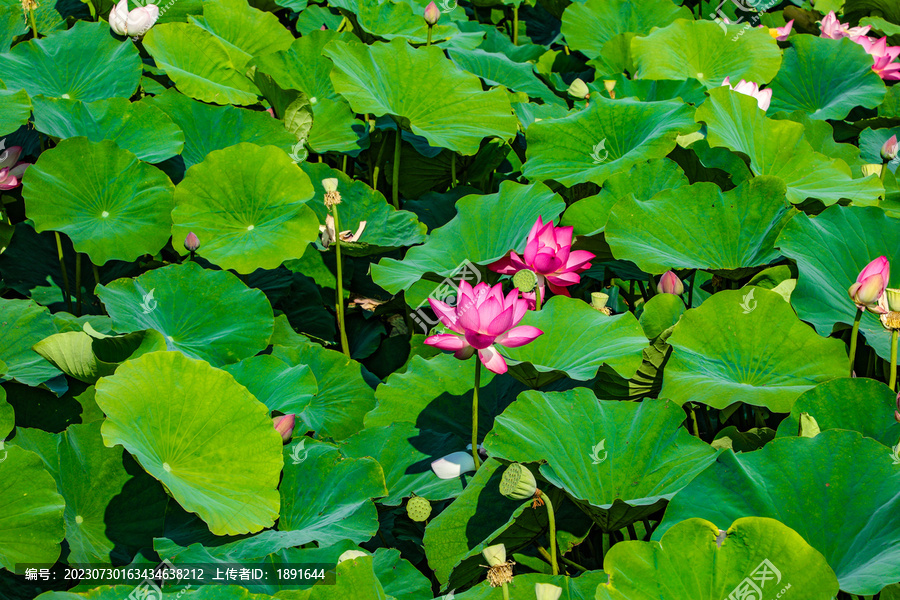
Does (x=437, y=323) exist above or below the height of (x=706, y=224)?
below

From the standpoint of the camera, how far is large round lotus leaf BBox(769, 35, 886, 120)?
2715 millimetres

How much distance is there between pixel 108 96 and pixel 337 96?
2.41ft

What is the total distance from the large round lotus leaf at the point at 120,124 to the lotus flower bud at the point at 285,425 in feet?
3.21

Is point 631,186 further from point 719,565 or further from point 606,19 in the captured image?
point 606,19

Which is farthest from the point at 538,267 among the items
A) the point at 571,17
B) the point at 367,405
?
the point at 571,17

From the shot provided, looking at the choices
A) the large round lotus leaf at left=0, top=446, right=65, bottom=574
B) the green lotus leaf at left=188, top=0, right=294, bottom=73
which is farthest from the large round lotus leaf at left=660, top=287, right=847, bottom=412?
the green lotus leaf at left=188, top=0, right=294, bottom=73

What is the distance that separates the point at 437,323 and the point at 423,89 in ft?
2.97

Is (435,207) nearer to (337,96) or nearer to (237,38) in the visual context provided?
(337,96)

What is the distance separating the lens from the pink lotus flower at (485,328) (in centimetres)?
132

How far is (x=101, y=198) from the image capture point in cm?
201

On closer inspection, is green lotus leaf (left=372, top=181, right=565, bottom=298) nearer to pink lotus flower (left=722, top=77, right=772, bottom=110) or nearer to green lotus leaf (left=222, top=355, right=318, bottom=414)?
green lotus leaf (left=222, top=355, right=318, bottom=414)

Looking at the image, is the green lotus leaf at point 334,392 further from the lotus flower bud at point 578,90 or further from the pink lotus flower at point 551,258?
the lotus flower bud at point 578,90

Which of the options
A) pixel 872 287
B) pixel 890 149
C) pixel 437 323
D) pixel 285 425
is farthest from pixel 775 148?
pixel 285 425

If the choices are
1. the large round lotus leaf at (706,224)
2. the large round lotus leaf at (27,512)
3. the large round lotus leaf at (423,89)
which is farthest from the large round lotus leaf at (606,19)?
the large round lotus leaf at (27,512)
